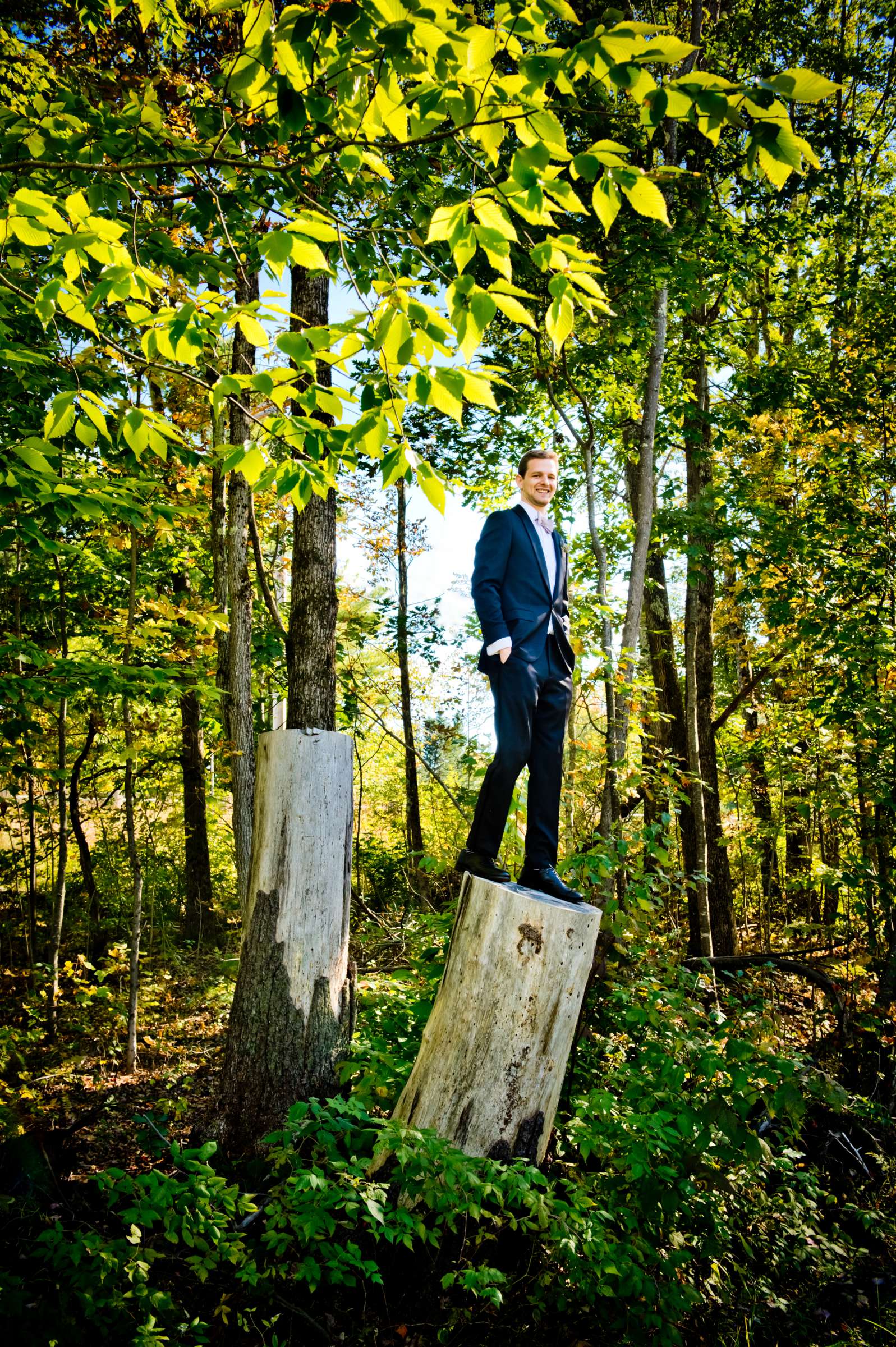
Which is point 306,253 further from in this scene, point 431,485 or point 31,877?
point 31,877

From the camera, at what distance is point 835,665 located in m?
6.84

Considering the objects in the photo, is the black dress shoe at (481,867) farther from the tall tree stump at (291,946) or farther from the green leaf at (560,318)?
the green leaf at (560,318)

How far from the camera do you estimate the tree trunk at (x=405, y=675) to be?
38.4ft

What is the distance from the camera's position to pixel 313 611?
4.94 metres

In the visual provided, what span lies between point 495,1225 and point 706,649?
26.2 feet

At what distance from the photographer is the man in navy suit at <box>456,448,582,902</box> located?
356 cm

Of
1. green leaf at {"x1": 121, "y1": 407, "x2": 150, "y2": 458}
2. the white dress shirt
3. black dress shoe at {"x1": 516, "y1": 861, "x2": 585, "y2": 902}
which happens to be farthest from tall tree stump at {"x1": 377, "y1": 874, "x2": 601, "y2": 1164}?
green leaf at {"x1": 121, "y1": 407, "x2": 150, "y2": 458}

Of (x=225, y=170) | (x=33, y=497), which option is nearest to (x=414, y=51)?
(x=225, y=170)

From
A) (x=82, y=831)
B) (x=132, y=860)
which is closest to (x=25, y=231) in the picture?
(x=132, y=860)

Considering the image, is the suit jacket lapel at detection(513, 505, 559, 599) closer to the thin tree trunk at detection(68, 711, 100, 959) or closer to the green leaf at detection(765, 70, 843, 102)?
the green leaf at detection(765, 70, 843, 102)

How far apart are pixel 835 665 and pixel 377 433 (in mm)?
6321

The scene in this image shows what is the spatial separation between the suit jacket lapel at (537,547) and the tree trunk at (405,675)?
7939mm

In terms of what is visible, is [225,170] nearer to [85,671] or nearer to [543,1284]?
[85,671]

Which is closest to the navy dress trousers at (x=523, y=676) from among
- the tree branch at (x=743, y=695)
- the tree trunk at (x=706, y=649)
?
the tree trunk at (x=706, y=649)
